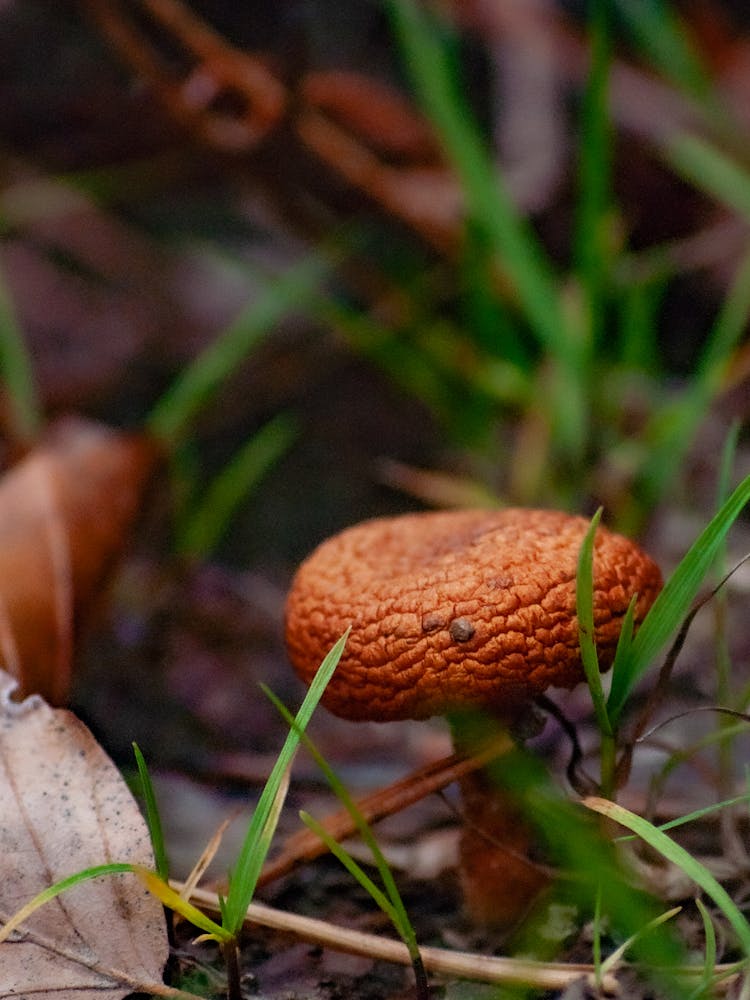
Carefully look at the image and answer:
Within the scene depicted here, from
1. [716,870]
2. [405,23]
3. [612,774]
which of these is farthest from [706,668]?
[405,23]

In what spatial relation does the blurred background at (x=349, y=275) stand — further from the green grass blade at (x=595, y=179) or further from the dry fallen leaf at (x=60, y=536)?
the dry fallen leaf at (x=60, y=536)

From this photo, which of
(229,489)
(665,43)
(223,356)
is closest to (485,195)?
(665,43)

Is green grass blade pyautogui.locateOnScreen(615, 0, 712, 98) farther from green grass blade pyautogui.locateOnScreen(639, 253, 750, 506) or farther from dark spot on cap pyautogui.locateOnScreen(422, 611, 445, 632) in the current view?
dark spot on cap pyautogui.locateOnScreen(422, 611, 445, 632)

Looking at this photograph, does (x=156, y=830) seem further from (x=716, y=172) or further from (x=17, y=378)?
(x=716, y=172)

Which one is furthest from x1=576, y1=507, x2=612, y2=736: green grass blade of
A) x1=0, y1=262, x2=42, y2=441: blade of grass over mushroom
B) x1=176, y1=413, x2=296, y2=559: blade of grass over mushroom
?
x1=0, y1=262, x2=42, y2=441: blade of grass over mushroom

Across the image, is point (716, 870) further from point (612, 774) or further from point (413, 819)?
point (413, 819)
